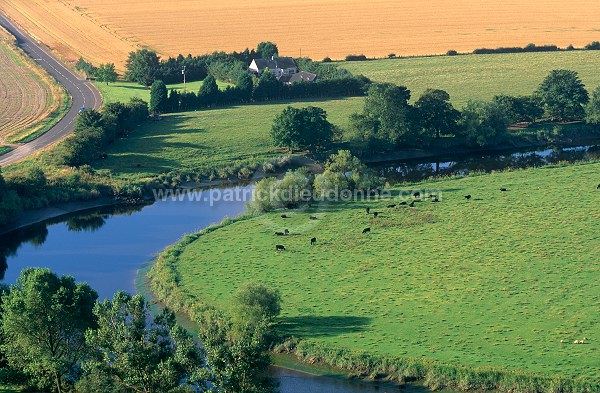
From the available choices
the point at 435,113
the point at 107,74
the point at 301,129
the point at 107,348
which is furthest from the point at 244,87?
the point at 107,348

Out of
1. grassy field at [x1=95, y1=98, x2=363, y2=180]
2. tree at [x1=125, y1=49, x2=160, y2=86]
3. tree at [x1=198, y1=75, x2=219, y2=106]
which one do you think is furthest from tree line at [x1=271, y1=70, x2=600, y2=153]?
tree at [x1=125, y1=49, x2=160, y2=86]

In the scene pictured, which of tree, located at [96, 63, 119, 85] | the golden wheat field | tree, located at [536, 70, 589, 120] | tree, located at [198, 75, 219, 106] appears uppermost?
the golden wheat field

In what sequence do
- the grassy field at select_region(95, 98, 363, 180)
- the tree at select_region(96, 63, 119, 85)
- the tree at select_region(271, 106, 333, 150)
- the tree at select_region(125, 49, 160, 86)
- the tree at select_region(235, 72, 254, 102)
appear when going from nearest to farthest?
the grassy field at select_region(95, 98, 363, 180)
the tree at select_region(271, 106, 333, 150)
the tree at select_region(235, 72, 254, 102)
the tree at select_region(125, 49, 160, 86)
the tree at select_region(96, 63, 119, 85)

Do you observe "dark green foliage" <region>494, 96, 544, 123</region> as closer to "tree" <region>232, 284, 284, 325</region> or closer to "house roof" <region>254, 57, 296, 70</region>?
"house roof" <region>254, 57, 296, 70</region>

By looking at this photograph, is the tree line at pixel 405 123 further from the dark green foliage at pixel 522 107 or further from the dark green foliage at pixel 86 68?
the dark green foliage at pixel 86 68

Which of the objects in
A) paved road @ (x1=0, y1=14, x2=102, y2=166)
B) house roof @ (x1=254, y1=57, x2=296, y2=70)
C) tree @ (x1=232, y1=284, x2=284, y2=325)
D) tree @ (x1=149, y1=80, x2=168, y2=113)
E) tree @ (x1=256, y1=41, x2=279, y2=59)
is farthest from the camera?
tree @ (x1=256, y1=41, x2=279, y2=59)

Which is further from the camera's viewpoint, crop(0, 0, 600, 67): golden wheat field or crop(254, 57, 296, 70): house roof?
crop(0, 0, 600, 67): golden wheat field

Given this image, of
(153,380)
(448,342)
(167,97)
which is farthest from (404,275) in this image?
(167,97)
